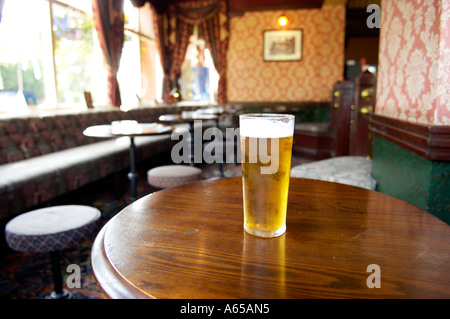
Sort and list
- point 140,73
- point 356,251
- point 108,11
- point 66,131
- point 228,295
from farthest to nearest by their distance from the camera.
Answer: point 140,73 < point 108,11 < point 66,131 < point 356,251 < point 228,295

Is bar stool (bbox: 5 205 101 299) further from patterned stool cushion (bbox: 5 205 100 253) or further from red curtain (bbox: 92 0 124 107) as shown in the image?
red curtain (bbox: 92 0 124 107)

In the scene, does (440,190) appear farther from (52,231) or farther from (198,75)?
(198,75)

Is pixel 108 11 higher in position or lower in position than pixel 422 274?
higher

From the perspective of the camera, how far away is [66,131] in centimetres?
361

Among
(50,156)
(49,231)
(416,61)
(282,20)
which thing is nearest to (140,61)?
(282,20)

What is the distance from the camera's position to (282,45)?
281 inches

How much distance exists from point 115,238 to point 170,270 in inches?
6.5

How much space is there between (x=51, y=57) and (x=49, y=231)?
3.50m

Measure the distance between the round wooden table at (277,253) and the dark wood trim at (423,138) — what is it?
0.44m

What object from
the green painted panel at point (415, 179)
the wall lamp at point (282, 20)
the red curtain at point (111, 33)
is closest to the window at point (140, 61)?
the red curtain at point (111, 33)

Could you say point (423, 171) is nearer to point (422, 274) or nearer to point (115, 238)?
point (422, 274)

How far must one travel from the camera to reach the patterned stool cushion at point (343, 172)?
6.25 ft
